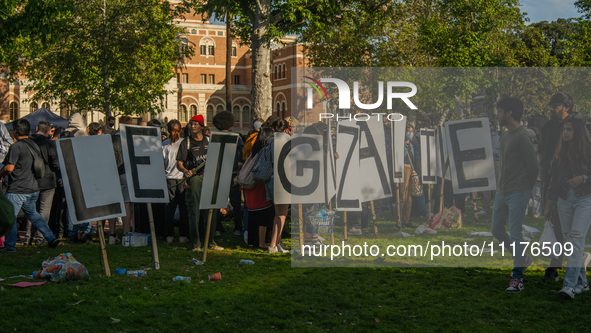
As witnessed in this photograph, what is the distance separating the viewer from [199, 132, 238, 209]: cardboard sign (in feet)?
31.2

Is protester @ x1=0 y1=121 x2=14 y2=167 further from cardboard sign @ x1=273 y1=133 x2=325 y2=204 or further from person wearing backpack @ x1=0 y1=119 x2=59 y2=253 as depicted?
cardboard sign @ x1=273 y1=133 x2=325 y2=204

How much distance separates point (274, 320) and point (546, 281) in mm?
3926

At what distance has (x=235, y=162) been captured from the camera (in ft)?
38.8

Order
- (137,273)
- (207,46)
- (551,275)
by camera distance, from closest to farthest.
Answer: (551,275) → (137,273) → (207,46)

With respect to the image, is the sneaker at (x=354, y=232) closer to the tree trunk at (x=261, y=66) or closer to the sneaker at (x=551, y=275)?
the sneaker at (x=551, y=275)

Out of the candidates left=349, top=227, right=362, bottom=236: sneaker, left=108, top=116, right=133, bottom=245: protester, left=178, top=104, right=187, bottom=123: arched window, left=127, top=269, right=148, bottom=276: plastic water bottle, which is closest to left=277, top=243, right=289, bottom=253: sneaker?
left=349, top=227, right=362, bottom=236: sneaker

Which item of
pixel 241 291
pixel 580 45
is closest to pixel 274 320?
pixel 241 291

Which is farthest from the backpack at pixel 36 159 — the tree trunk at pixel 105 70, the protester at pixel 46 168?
the tree trunk at pixel 105 70

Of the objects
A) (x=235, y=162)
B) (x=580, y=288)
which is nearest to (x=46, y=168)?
(x=235, y=162)

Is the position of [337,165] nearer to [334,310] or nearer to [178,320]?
[334,310]

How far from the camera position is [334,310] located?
22.3 ft

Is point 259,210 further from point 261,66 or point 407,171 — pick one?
point 261,66

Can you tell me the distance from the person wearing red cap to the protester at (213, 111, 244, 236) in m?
0.42

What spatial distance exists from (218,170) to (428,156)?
10.4 feet
